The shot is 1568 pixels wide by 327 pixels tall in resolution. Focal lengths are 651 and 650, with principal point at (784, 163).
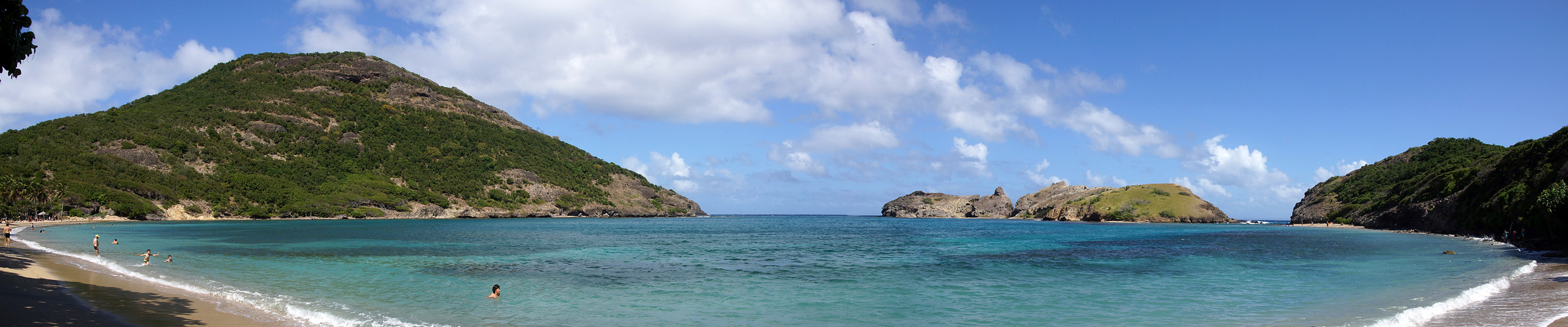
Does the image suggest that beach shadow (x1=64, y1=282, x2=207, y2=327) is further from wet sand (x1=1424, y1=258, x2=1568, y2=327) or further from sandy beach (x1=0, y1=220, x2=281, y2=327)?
wet sand (x1=1424, y1=258, x2=1568, y2=327)

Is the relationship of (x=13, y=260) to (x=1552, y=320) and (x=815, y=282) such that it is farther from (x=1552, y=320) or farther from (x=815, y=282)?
(x=1552, y=320)

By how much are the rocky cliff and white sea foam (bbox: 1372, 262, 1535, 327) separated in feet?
381

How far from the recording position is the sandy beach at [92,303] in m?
14.1

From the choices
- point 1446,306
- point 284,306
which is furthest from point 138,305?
point 1446,306

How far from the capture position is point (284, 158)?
455ft

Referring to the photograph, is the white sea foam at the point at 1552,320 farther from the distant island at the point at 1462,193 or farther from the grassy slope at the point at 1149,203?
the grassy slope at the point at 1149,203

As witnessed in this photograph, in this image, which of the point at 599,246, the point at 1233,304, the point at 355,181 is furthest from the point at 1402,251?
Answer: the point at 355,181

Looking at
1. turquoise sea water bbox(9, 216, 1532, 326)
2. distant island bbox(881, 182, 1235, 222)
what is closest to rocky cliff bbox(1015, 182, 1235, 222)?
distant island bbox(881, 182, 1235, 222)

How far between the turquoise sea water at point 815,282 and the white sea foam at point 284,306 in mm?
94

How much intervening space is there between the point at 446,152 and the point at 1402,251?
18312cm

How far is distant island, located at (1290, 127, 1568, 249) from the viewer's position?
3338 cm

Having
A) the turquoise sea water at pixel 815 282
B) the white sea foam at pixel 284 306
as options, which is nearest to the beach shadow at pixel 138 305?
the turquoise sea water at pixel 815 282

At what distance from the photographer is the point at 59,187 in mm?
86500

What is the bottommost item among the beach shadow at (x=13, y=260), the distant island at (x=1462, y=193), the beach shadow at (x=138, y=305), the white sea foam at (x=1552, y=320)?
the beach shadow at (x=138, y=305)
